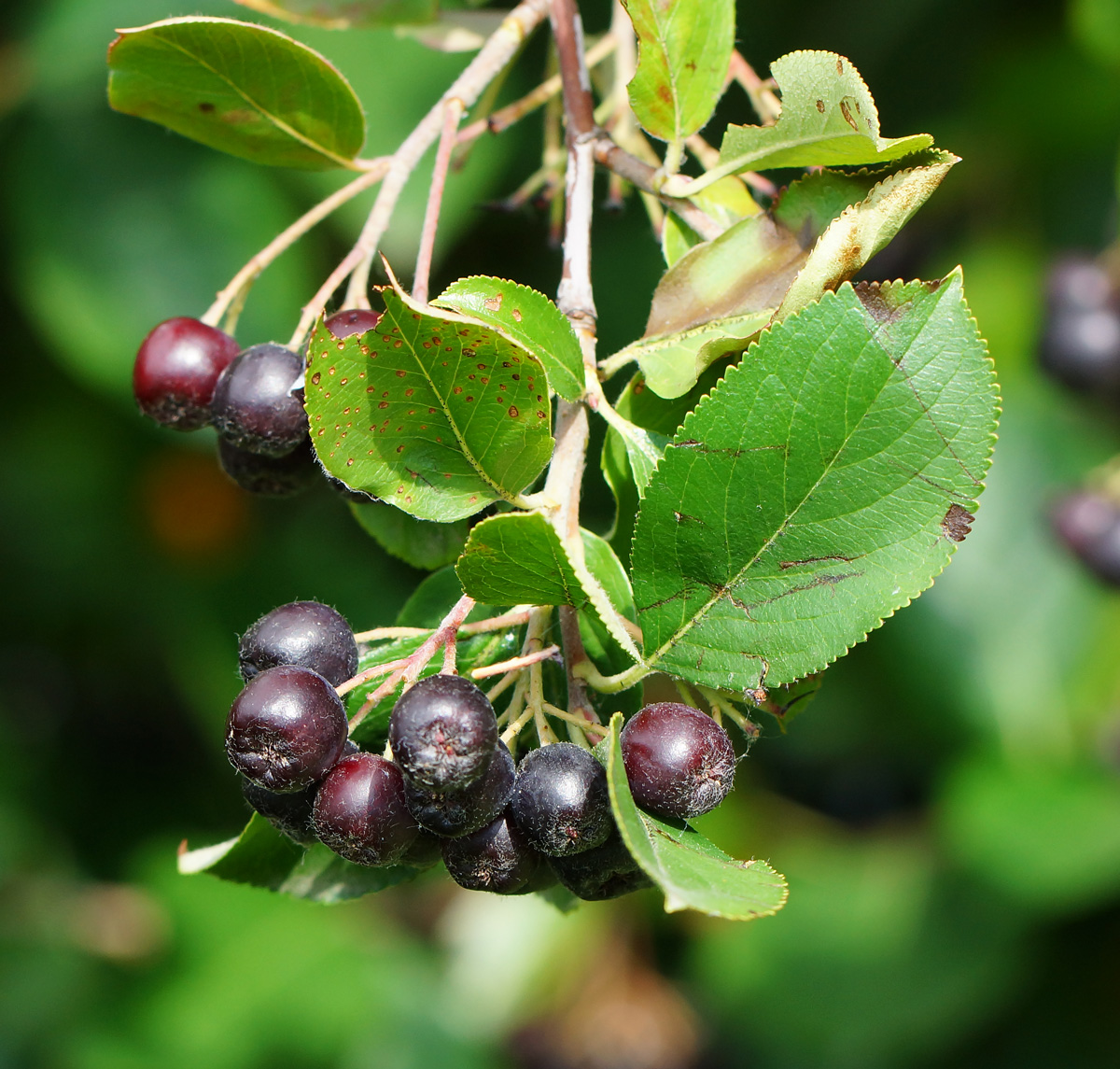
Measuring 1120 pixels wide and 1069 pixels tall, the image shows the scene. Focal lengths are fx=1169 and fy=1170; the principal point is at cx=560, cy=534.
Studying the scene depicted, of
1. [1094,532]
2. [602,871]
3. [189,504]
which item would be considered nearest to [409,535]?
[602,871]

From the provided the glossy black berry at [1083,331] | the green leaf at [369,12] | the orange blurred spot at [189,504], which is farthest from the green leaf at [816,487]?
the orange blurred spot at [189,504]

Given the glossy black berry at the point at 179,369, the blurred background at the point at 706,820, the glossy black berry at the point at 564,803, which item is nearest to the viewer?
the glossy black berry at the point at 564,803

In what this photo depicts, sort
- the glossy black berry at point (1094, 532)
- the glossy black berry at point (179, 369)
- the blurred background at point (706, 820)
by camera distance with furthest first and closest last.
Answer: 1. the blurred background at point (706, 820)
2. the glossy black berry at point (1094, 532)
3. the glossy black berry at point (179, 369)

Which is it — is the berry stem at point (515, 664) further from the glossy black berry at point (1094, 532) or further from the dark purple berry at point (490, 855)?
the glossy black berry at point (1094, 532)

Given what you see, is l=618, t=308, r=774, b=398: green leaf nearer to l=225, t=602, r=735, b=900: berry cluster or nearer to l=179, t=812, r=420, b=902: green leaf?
l=225, t=602, r=735, b=900: berry cluster

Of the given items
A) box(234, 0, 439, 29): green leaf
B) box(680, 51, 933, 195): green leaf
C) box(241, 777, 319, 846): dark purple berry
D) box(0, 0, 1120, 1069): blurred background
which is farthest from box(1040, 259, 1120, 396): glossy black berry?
box(241, 777, 319, 846): dark purple berry

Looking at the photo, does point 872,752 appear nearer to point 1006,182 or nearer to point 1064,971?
point 1064,971

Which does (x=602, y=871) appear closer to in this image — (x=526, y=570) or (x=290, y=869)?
(x=526, y=570)
